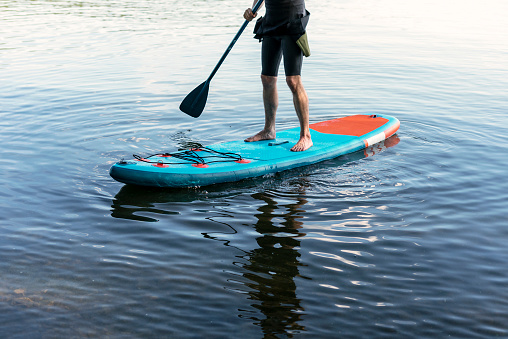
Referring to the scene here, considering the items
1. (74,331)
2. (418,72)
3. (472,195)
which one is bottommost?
(74,331)

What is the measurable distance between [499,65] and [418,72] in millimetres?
1810

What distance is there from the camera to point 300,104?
5648 mm

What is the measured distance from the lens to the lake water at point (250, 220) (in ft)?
10.4

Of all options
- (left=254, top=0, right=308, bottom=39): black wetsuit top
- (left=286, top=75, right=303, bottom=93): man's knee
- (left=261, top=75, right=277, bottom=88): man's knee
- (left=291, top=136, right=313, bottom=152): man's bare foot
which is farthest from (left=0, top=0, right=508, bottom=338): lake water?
(left=254, top=0, right=308, bottom=39): black wetsuit top

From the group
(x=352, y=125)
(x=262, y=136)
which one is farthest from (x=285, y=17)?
(x=352, y=125)

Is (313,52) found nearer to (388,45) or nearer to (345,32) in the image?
(388,45)

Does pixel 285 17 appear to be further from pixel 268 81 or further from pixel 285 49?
pixel 268 81

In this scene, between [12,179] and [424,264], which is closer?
[424,264]

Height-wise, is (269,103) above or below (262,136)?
above

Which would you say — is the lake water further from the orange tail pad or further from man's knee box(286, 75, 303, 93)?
man's knee box(286, 75, 303, 93)

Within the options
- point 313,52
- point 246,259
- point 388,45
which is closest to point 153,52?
point 313,52

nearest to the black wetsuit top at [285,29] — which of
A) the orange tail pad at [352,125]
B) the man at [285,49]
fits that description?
the man at [285,49]

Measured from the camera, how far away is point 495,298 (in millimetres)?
3285

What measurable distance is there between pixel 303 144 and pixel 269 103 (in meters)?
0.55
